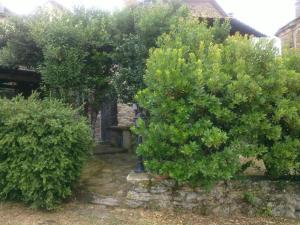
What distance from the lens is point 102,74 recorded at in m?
8.49

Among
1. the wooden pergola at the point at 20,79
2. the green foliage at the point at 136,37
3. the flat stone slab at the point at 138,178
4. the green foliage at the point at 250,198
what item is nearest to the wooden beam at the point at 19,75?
the wooden pergola at the point at 20,79

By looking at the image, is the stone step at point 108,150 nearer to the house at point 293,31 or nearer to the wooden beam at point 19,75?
the wooden beam at point 19,75

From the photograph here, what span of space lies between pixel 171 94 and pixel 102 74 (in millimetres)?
3430

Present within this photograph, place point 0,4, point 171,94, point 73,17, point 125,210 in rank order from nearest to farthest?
point 171,94, point 125,210, point 73,17, point 0,4

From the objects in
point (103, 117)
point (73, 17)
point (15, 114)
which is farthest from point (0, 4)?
point (15, 114)

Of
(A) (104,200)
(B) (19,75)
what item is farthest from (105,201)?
(B) (19,75)

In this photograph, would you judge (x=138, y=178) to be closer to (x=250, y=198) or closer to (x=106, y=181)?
(x=106, y=181)

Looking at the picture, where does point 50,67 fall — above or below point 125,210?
above

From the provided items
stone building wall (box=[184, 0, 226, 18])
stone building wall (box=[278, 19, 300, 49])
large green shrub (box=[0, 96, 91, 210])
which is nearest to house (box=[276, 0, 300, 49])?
stone building wall (box=[278, 19, 300, 49])

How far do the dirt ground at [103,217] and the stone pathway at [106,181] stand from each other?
0.94 ft

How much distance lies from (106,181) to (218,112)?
311 cm

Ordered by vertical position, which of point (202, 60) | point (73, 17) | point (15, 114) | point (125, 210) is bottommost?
point (125, 210)

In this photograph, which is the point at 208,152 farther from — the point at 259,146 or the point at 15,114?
the point at 15,114

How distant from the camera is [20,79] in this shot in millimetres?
10703
